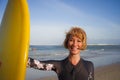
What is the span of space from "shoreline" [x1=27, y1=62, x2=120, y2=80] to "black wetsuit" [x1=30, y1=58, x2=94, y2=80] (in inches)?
64.9

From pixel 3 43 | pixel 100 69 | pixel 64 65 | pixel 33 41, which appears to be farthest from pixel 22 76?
pixel 100 69

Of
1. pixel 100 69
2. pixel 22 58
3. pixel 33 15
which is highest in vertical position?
pixel 33 15

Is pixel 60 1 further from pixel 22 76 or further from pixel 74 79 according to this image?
pixel 22 76

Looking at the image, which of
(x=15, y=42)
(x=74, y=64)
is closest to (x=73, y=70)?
(x=74, y=64)

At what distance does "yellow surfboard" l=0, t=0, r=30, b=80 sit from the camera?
74 centimetres

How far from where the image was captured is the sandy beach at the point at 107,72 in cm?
277

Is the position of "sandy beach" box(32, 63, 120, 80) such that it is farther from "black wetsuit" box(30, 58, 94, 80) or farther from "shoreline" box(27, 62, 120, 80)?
"black wetsuit" box(30, 58, 94, 80)

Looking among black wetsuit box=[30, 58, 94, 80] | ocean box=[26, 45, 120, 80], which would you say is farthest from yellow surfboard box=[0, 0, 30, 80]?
ocean box=[26, 45, 120, 80]

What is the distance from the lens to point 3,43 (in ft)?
2.97

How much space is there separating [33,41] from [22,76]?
2390 mm

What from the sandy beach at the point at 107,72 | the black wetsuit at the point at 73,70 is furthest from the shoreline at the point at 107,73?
the black wetsuit at the point at 73,70

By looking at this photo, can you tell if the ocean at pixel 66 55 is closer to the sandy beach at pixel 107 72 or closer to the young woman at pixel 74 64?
the sandy beach at pixel 107 72

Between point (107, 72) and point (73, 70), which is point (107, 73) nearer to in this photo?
point (107, 72)

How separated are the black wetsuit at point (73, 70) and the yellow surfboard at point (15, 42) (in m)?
0.26
